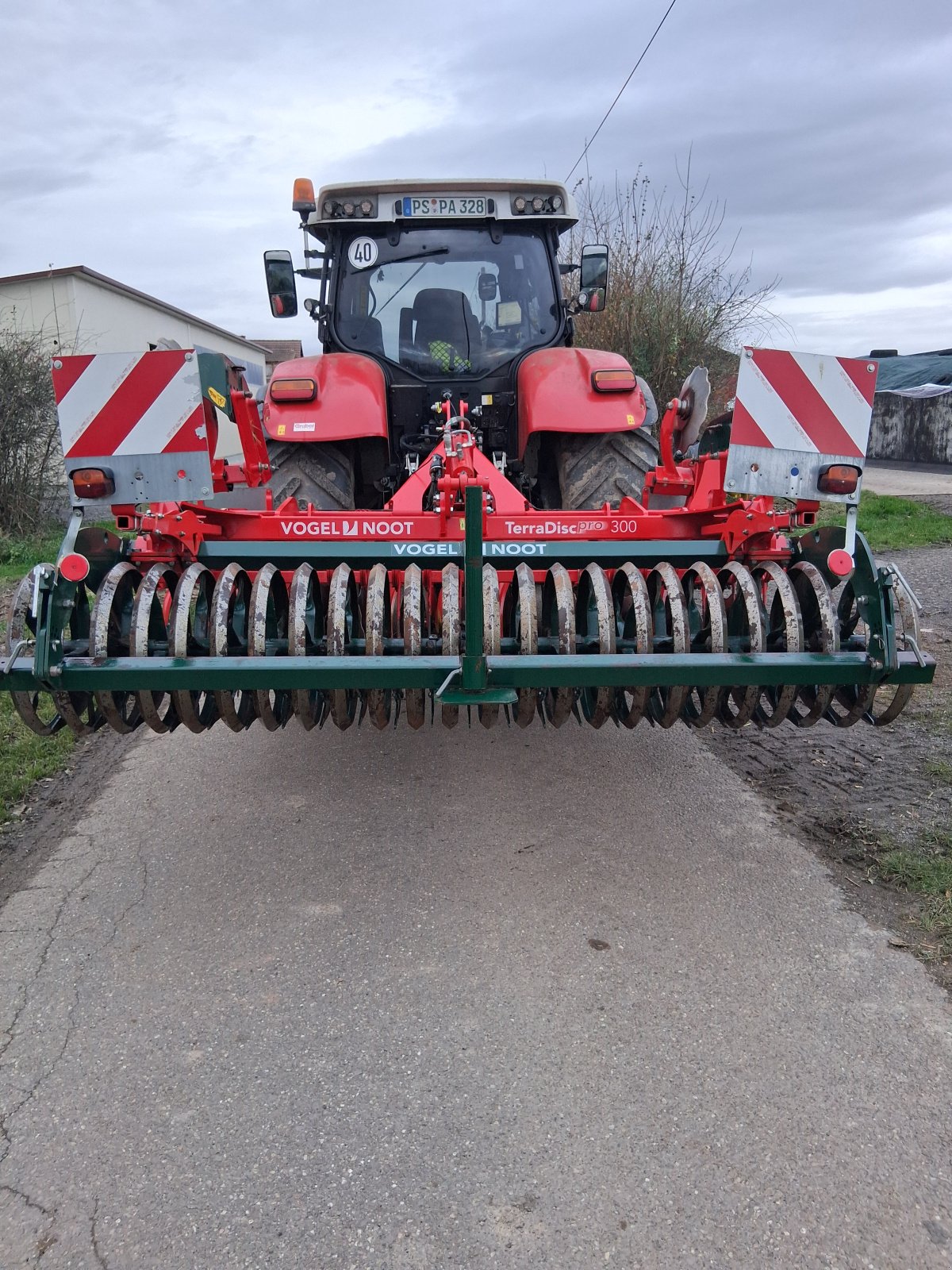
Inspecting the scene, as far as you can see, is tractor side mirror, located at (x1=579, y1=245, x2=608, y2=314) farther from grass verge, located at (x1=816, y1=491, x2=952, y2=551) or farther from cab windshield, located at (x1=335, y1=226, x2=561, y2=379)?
grass verge, located at (x1=816, y1=491, x2=952, y2=551)

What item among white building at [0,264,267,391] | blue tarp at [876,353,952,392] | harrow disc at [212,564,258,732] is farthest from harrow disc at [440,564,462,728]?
blue tarp at [876,353,952,392]

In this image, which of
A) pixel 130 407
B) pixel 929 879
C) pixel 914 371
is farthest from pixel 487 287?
pixel 914 371

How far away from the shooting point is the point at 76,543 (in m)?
2.92

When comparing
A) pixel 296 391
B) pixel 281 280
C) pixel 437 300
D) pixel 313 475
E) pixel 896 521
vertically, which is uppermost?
pixel 281 280

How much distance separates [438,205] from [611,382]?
1.49m

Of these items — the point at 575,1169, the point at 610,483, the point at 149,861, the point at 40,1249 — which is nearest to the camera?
the point at 40,1249

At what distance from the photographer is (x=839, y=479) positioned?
10.0ft

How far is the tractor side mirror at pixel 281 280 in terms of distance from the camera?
16.4ft

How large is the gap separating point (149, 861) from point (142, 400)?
166 centimetres

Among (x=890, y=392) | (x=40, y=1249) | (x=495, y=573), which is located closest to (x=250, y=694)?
(x=495, y=573)

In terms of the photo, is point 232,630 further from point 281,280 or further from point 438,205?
point 438,205

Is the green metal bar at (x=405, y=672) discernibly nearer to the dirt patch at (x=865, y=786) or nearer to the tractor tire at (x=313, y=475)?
the dirt patch at (x=865, y=786)

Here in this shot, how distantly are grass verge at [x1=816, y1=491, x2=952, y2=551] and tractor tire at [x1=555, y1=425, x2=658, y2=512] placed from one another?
518 cm

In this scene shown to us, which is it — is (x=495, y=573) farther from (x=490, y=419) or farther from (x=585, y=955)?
(x=490, y=419)
